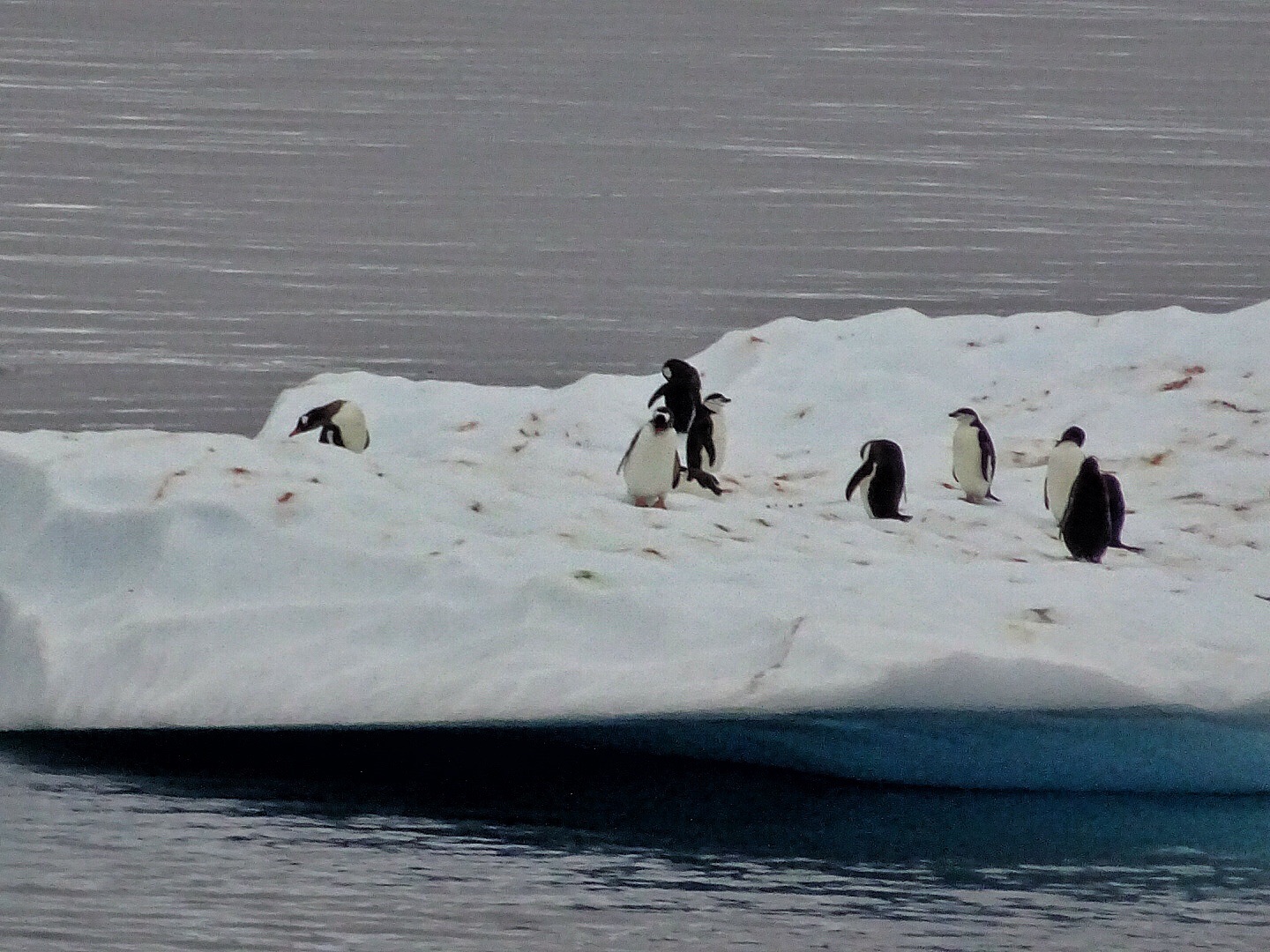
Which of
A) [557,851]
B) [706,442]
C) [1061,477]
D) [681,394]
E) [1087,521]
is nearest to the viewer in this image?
[557,851]

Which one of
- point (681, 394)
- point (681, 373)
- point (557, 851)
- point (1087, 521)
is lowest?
point (557, 851)

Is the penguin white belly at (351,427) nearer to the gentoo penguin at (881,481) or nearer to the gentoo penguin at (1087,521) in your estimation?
the gentoo penguin at (881,481)

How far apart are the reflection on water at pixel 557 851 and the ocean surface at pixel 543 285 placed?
0.06ft

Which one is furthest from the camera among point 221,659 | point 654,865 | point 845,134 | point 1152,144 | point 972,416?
point 845,134

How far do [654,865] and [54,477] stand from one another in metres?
3.44

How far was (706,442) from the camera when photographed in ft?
35.8

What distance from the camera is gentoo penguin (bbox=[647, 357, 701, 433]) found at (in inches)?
444

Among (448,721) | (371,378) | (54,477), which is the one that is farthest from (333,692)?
(371,378)

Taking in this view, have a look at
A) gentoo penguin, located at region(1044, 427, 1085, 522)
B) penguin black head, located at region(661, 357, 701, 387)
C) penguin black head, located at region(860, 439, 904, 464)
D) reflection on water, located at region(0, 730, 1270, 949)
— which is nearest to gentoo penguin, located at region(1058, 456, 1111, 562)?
gentoo penguin, located at region(1044, 427, 1085, 522)

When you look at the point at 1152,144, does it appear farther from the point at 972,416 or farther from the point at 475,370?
the point at 972,416

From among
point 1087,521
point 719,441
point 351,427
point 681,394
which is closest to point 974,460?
point 1087,521

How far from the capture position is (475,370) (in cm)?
2058

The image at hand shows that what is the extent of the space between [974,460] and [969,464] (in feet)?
0.09

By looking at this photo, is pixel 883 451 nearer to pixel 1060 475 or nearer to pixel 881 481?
pixel 881 481
